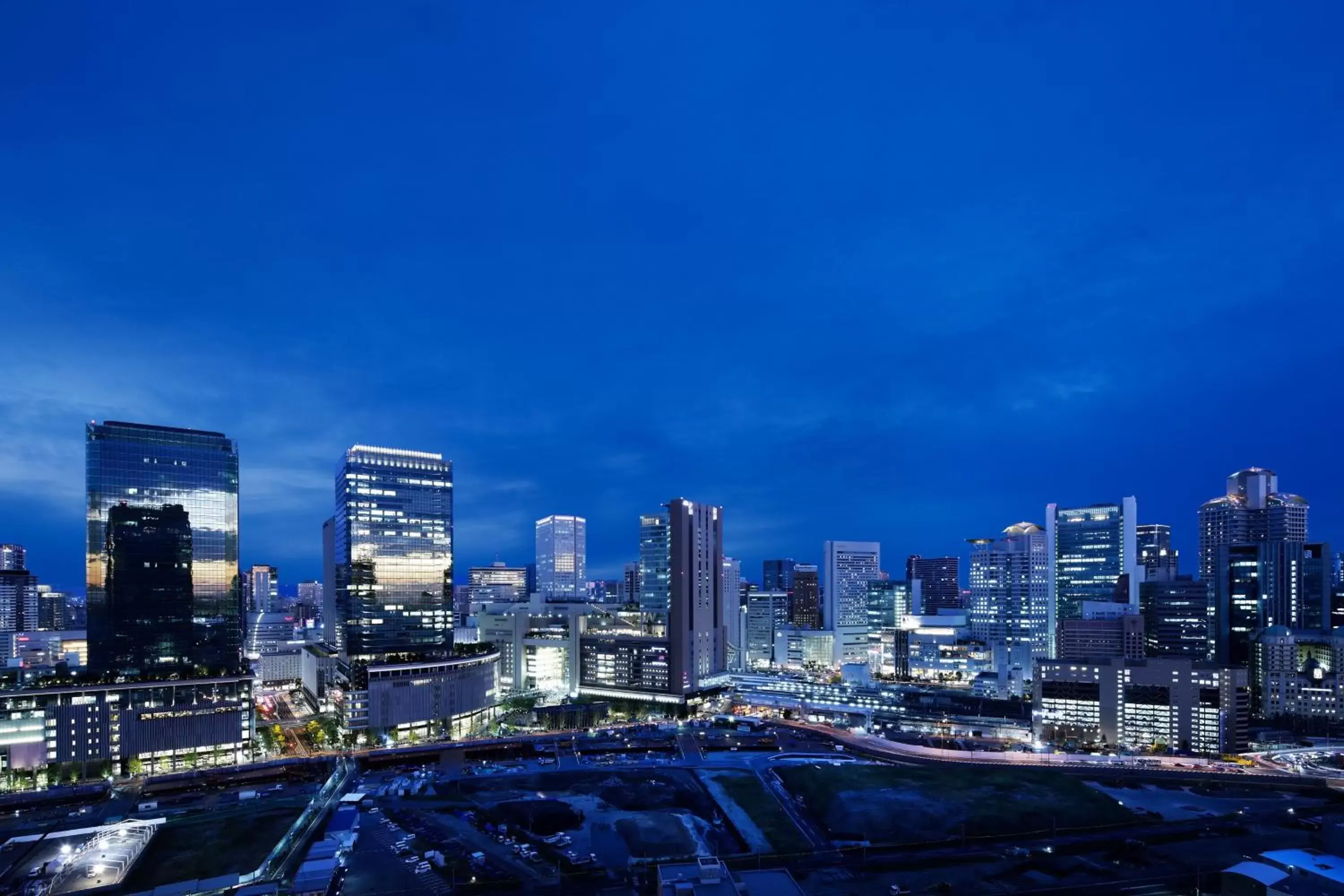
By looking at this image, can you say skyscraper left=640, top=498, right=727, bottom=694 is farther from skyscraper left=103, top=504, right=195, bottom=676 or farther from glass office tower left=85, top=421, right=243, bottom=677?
skyscraper left=103, top=504, right=195, bottom=676

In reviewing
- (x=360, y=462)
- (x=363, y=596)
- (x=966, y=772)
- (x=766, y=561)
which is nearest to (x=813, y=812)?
(x=966, y=772)

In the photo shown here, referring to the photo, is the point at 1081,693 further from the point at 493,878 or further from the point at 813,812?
the point at 493,878

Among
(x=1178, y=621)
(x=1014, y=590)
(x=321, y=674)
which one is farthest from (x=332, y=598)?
(x=1178, y=621)

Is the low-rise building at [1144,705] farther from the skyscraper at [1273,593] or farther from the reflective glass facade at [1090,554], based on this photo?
the reflective glass facade at [1090,554]

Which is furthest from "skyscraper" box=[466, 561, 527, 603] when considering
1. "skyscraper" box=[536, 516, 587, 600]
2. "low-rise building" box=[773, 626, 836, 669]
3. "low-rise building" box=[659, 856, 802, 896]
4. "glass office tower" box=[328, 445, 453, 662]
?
"low-rise building" box=[659, 856, 802, 896]

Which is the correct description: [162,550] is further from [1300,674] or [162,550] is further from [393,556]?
[1300,674]
